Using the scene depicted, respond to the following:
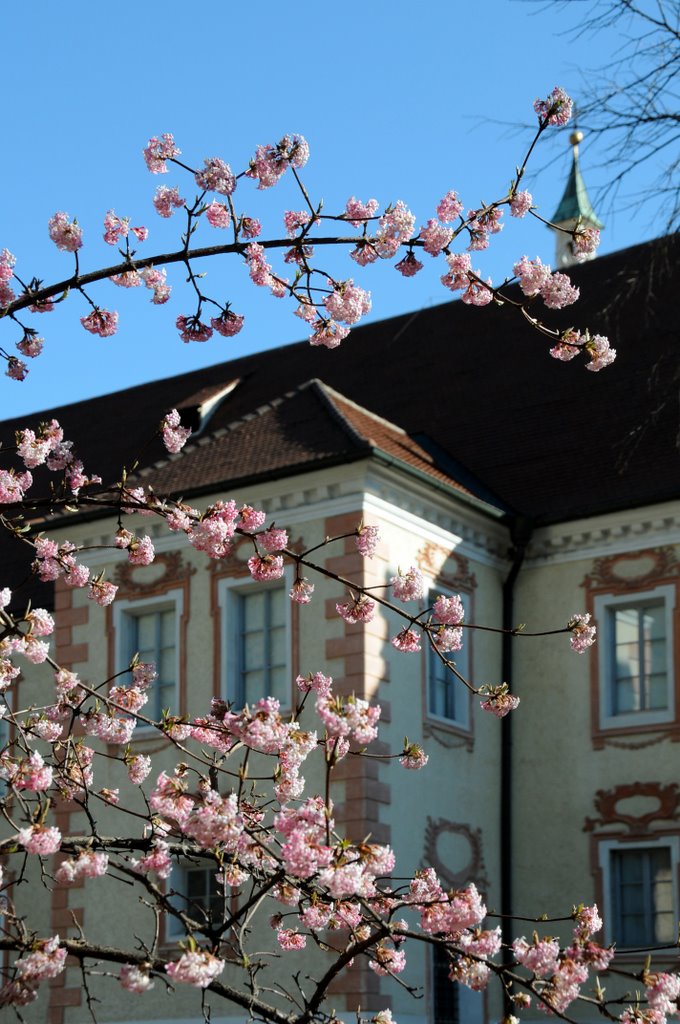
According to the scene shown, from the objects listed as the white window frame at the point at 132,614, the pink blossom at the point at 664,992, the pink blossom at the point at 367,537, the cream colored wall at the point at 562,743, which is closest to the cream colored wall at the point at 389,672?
the white window frame at the point at 132,614

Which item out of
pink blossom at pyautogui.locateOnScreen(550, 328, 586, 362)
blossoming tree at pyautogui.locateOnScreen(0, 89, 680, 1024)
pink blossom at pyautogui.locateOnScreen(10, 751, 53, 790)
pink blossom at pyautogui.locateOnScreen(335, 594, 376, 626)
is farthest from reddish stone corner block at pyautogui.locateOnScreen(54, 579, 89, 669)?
pink blossom at pyautogui.locateOnScreen(10, 751, 53, 790)

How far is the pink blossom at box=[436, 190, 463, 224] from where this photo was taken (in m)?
7.12

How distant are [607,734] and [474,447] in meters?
4.16

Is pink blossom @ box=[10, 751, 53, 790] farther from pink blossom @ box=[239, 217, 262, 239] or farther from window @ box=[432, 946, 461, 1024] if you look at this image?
window @ box=[432, 946, 461, 1024]

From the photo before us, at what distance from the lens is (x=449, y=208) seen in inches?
282

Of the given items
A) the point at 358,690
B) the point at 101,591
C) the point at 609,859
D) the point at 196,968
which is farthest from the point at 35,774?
the point at 609,859

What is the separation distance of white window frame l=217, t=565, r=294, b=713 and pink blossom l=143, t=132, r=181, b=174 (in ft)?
30.2

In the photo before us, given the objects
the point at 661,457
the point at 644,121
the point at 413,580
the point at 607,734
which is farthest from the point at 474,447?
the point at 413,580

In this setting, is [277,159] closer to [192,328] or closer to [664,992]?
[192,328]

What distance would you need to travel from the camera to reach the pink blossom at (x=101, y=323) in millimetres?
7348

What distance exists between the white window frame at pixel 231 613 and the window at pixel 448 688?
1.43 m

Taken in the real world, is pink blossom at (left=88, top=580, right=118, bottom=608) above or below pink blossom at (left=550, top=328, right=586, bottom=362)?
below

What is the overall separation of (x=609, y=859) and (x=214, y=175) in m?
11.1

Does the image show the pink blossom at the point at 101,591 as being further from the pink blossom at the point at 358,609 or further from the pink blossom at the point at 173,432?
the pink blossom at the point at 358,609
